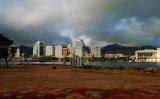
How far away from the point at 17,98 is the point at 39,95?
1.40 m

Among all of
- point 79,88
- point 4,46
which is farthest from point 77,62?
point 79,88

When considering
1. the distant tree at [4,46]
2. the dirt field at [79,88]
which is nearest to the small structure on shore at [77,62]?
the distant tree at [4,46]

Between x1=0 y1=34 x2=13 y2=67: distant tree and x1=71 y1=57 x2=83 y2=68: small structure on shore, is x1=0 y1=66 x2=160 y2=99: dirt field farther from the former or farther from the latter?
x1=0 y1=34 x2=13 y2=67: distant tree

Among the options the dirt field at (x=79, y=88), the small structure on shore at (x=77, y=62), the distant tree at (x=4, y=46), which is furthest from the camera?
the distant tree at (x=4, y=46)

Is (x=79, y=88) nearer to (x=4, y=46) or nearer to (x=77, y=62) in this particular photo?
(x=77, y=62)

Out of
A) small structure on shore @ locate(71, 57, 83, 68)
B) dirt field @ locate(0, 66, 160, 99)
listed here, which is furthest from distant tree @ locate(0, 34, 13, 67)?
dirt field @ locate(0, 66, 160, 99)

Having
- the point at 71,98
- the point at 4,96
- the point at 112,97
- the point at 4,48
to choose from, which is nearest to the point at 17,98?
the point at 4,96

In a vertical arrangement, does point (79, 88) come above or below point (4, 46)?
below

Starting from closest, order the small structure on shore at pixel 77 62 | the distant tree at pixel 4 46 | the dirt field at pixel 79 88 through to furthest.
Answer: the dirt field at pixel 79 88
the small structure on shore at pixel 77 62
the distant tree at pixel 4 46

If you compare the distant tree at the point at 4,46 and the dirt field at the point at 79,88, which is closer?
the dirt field at the point at 79,88

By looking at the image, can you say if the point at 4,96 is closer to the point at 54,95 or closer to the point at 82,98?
the point at 54,95

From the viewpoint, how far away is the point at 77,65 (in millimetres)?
54844

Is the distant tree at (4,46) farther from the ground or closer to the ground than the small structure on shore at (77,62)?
farther from the ground

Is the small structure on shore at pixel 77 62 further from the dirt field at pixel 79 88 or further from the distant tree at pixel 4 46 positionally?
the dirt field at pixel 79 88
